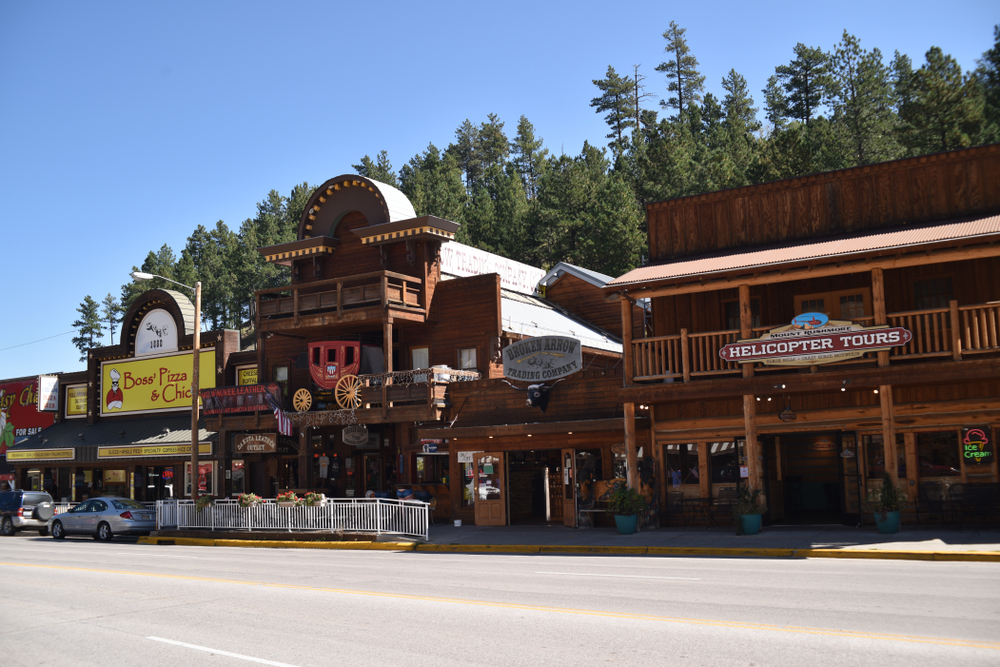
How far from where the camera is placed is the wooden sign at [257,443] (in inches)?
1292

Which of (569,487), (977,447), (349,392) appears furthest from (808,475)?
(349,392)

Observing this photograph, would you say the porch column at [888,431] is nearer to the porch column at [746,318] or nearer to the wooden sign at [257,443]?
the porch column at [746,318]

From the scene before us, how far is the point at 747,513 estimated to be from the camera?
19938 mm

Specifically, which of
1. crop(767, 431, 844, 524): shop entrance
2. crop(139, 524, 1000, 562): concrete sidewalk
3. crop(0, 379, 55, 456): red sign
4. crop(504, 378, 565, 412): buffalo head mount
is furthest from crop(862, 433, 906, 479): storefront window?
crop(0, 379, 55, 456): red sign

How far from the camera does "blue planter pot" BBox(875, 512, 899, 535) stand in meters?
18.5

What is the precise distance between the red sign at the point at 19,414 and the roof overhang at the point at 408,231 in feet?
82.9

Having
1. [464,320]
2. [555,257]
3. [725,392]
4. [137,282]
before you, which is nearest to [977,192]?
[725,392]

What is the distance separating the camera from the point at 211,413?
110ft

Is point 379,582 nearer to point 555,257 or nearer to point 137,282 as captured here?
point 555,257

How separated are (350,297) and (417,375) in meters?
4.53

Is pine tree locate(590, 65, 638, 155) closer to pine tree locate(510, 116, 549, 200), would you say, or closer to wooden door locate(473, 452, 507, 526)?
pine tree locate(510, 116, 549, 200)

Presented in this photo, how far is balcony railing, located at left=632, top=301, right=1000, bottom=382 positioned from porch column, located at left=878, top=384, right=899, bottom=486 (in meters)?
0.86

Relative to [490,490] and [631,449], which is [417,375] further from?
[631,449]

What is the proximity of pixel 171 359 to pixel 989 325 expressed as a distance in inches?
1356
